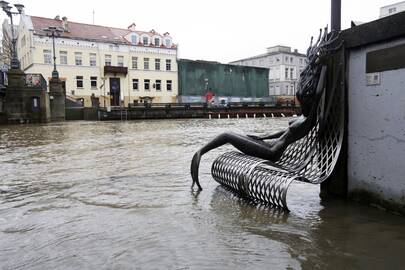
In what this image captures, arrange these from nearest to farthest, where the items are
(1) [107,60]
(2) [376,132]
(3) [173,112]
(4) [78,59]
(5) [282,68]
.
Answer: (2) [376,132]
(3) [173,112]
(4) [78,59]
(1) [107,60]
(5) [282,68]

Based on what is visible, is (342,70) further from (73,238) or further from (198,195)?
(73,238)

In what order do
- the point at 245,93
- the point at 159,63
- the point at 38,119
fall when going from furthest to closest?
the point at 245,93 → the point at 159,63 → the point at 38,119

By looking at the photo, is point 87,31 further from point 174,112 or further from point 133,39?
point 174,112

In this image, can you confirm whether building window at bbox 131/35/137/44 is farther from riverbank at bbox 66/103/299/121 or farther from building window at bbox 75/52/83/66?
riverbank at bbox 66/103/299/121

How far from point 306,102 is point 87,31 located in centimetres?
5137

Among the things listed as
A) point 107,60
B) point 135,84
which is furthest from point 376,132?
point 135,84

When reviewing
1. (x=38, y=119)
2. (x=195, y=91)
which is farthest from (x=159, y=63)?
(x=38, y=119)

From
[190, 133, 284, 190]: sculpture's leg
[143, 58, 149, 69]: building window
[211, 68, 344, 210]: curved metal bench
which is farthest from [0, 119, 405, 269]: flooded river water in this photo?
[143, 58, 149, 69]: building window

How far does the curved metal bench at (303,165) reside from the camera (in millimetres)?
4082

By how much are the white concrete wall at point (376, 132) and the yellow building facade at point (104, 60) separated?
45479 mm

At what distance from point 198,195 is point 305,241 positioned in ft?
6.40

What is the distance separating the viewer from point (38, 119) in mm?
28250

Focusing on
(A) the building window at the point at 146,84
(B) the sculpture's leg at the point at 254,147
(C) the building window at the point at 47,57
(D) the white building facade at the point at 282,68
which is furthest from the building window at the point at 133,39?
(B) the sculpture's leg at the point at 254,147

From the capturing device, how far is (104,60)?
50375 millimetres
